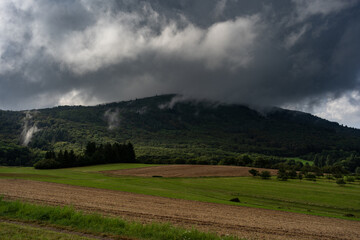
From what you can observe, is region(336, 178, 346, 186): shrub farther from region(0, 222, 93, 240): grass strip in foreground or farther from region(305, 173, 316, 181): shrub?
region(0, 222, 93, 240): grass strip in foreground

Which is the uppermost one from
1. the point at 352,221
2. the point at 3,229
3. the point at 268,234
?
the point at 3,229

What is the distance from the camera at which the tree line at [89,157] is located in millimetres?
109938

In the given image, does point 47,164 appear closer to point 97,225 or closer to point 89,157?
point 89,157

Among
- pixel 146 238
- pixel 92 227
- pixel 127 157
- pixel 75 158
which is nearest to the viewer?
pixel 146 238

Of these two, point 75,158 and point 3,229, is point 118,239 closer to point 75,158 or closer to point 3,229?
point 3,229

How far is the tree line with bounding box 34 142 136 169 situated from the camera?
10994 centimetres

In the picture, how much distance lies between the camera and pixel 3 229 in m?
14.0

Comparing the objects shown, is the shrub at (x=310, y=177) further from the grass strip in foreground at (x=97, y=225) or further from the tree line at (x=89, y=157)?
the tree line at (x=89, y=157)

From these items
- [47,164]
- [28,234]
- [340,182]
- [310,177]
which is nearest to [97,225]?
[28,234]

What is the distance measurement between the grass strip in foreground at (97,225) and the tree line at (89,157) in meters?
100

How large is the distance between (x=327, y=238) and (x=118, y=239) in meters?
19.5

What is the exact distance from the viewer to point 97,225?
16797 millimetres

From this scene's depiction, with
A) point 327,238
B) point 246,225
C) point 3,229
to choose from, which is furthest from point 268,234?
point 3,229

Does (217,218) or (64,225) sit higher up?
(64,225)
